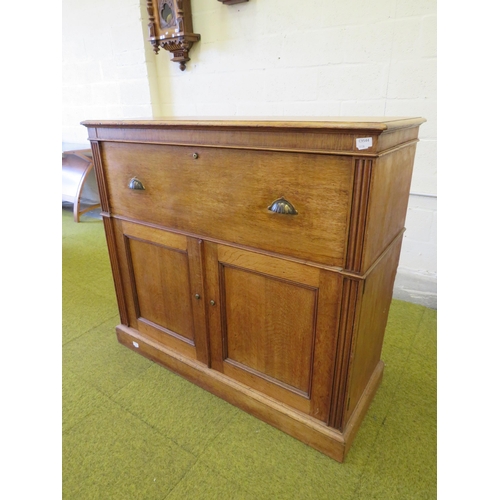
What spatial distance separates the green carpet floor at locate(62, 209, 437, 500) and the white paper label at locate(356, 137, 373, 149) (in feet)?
3.32

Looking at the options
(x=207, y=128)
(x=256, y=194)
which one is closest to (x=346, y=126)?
(x=256, y=194)

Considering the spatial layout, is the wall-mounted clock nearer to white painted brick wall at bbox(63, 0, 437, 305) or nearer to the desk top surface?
white painted brick wall at bbox(63, 0, 437, 305)

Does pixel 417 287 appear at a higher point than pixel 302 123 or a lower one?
lower

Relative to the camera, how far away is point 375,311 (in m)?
1.20

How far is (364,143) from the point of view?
0.82 meters

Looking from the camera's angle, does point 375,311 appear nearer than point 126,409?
Yes

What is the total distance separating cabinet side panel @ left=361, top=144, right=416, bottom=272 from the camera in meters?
0.89

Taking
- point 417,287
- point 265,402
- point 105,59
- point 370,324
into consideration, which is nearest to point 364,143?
point 370,324

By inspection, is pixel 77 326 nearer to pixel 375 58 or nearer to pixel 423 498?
pixel 423 498

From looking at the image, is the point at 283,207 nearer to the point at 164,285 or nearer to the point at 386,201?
the point at 386,201

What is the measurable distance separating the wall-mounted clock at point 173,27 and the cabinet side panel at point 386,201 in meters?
1.65

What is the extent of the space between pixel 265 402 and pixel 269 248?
0.61 m

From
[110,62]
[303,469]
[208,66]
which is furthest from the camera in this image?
[110,62]

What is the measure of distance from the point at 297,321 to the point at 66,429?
3.18 feet
